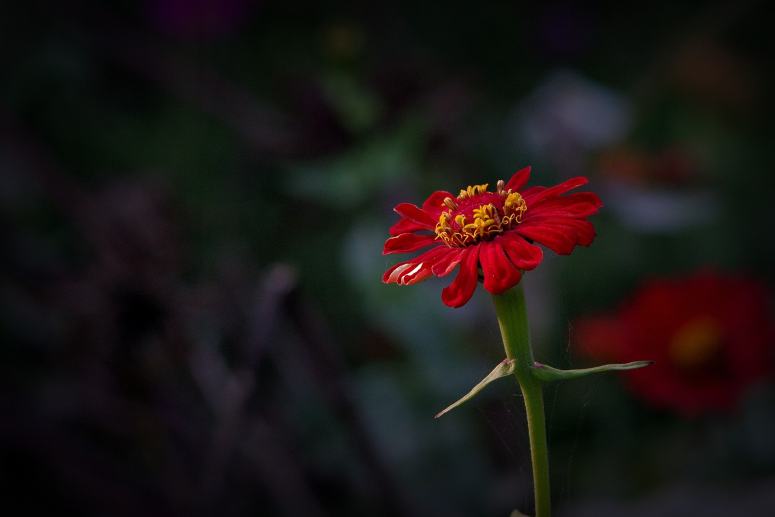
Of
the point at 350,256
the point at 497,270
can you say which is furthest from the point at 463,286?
the point at 350,256

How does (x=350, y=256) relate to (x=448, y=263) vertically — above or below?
above

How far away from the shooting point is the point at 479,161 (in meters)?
0.93

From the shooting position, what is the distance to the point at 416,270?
21 cm

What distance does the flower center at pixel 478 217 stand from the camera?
0.23 meters

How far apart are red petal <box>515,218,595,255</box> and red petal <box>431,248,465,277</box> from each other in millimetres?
18

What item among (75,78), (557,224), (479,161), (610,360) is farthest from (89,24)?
(557,224)

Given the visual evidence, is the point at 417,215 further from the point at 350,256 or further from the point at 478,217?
the point at 350,256

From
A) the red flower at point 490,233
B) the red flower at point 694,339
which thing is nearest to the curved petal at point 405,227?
the red flower at point 490,233

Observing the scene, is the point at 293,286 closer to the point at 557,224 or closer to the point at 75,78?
the point at 557,224

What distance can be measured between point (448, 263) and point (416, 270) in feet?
0.03

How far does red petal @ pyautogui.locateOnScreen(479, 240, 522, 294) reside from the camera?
19cm

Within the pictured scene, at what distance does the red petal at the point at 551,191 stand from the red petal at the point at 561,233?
1 centimetres

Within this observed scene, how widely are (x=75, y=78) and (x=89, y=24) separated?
8cm

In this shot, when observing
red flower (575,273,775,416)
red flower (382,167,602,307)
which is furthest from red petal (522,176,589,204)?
red flower (575,273,775,416)
